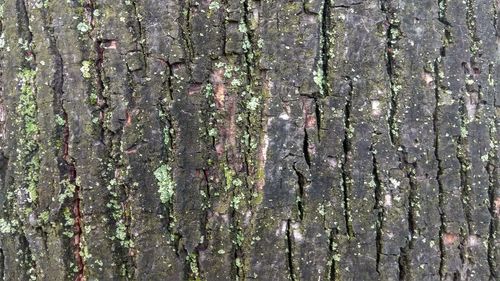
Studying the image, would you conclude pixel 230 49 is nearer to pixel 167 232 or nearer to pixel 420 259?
pixel 167 232

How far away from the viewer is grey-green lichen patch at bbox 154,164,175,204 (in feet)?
3.73

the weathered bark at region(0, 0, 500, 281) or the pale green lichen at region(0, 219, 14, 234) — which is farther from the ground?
the weathered bark at region(0, 0, 500, 281)

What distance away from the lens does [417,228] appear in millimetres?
1164

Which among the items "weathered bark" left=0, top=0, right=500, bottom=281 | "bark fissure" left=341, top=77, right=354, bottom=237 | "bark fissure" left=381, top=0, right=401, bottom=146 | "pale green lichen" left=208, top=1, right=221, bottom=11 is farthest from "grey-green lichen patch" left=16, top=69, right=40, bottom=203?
"bark fissure" left=381, top=0, right=401, bottom=146

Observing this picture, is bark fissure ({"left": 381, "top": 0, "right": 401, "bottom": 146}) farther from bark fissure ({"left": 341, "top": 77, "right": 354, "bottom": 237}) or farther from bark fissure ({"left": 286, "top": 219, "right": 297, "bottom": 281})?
bark fissure ({"left": 286, "top": 219, "right": 297, "bottom": 281})

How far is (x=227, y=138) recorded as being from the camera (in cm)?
114

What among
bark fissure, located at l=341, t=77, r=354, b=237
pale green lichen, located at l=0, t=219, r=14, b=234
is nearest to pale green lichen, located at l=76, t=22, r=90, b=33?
pale green lichen, located at l=0, t=219, r=14, b=234

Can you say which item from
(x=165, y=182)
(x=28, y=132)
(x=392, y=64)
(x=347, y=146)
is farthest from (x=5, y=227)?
(x=392, y=64)

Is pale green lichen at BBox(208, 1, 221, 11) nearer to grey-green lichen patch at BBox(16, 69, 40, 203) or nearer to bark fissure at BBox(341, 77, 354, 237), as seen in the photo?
bark fissure at BBox(341, 77, 354, 237)

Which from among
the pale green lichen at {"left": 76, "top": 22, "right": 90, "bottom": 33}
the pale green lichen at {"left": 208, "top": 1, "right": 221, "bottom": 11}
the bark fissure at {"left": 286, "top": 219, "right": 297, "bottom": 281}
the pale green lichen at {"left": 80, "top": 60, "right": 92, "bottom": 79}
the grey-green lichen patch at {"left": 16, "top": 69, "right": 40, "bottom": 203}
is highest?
the pale green lichen at {"left": 208, "top": 1, "right": 221, "bottom": 11}

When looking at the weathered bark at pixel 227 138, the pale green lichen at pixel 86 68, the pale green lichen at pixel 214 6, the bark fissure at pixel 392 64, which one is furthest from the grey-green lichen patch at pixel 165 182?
the bark fissure at pixel 392 64

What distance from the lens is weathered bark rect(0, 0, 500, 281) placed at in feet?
3.72

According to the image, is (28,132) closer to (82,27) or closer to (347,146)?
(82,27)

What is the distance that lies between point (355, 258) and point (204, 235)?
382 millimetres
